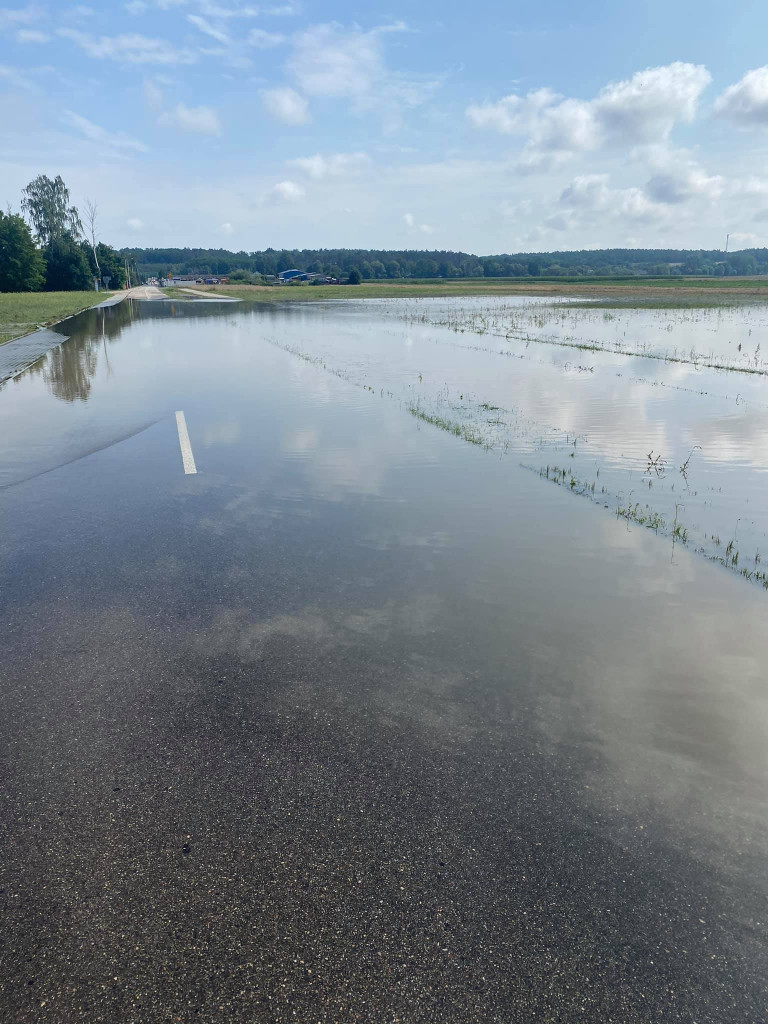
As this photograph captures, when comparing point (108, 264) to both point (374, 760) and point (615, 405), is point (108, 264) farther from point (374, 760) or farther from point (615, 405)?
point (374, 760)

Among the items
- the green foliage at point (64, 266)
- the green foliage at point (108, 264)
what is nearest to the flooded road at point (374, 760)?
the green foliage at point (64, 266)

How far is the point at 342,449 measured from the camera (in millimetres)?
11477

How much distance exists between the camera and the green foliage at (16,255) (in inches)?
3260

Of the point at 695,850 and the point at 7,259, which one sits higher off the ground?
the point at 7,259

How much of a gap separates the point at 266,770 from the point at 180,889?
2.78 ft

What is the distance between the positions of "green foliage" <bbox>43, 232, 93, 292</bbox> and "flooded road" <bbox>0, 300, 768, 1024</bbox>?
104843mm

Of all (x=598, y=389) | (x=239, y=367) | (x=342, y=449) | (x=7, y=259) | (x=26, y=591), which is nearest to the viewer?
(x=26, y=591)

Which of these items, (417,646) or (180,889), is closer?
(180,889)

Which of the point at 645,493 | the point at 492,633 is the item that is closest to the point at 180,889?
the point at 492,633

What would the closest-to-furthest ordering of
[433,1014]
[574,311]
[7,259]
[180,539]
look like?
[433,1014] → [180,539] → [574,311] → [7,259]

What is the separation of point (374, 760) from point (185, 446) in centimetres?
890

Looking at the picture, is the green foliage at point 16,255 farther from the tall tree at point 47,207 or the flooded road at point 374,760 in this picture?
the flooded road at point 374,760

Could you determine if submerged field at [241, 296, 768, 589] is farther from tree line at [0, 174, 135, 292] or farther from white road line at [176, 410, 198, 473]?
tree line at [0, 174, 135, 292]

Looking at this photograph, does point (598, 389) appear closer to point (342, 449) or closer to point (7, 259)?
point (342, 449)
